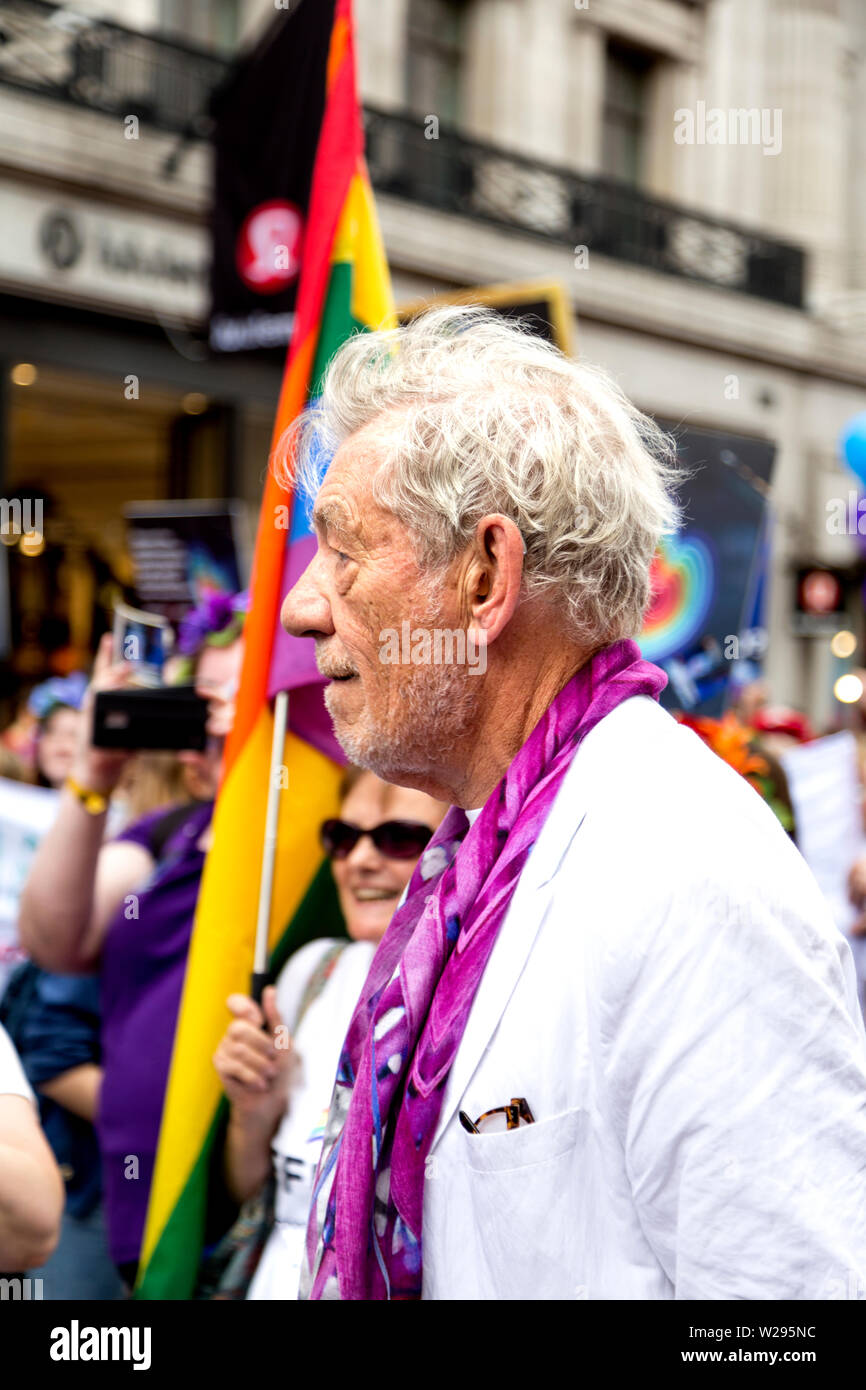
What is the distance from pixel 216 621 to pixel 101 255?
8.23m

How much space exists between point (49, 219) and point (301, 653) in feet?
29.2

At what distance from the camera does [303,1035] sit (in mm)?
2451

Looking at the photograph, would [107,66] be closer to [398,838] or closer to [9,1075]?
[398,838]

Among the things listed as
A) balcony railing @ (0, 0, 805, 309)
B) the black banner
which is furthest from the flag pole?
balcony railing @ (0, 0, 805, 309)

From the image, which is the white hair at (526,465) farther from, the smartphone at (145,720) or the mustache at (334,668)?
the smartphone at (145,720)

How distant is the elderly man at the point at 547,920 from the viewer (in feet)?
4.06

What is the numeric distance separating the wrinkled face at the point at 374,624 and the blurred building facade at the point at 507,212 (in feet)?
31.4

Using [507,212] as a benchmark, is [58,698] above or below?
below

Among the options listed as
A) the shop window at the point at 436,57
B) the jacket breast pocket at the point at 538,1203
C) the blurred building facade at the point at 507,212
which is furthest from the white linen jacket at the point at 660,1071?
the shop window at the point at 436,57

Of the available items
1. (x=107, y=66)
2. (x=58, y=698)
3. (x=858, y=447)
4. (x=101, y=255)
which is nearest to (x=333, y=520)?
(x=858, y=447)

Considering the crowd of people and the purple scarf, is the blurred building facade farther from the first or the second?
the purple scarf

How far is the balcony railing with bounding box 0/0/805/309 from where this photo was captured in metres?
10.6

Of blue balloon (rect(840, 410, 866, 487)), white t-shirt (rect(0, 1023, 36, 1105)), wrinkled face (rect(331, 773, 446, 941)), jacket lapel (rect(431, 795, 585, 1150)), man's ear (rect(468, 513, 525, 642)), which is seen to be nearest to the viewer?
jacket lapel (rect(431, 795, 585, 1150))
